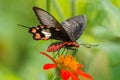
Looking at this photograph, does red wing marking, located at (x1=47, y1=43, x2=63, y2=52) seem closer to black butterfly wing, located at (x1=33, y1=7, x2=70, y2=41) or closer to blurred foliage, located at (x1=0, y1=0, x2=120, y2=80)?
black butterfly wing, located at (x1=33, y1=7, x2=70, y2=41)

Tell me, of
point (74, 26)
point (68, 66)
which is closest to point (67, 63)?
point (68, 66)

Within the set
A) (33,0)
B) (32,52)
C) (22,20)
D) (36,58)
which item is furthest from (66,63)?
(33,0)

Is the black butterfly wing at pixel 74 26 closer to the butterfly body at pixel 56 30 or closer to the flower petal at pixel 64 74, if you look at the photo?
the butterfly body at pixel 56 30

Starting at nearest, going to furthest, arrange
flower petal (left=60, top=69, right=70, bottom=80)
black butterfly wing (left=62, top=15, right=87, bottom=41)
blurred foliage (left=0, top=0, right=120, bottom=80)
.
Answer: flower petal (left=60, top=69, right=70, bottom=80), black butterfly wing (left=62, top=15, right=87, bottom=41), blurred foliage (left=0, top=0, right=120, bottom=80)

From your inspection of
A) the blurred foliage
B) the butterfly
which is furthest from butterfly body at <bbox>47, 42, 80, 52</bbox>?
the blurred foliage

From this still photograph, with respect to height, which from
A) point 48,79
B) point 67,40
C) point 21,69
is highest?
point 67,40

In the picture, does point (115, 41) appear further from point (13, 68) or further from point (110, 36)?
point (13, 68)
